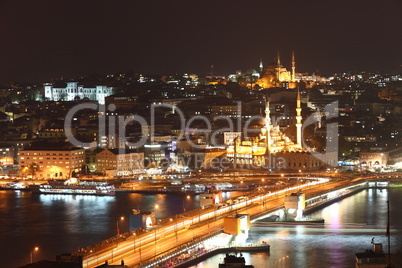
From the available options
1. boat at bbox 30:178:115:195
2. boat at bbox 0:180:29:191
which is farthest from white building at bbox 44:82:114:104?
boat at bbox 30:178:115:195

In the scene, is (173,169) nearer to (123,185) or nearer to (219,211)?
(123,185)

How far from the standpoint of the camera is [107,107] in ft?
84.7

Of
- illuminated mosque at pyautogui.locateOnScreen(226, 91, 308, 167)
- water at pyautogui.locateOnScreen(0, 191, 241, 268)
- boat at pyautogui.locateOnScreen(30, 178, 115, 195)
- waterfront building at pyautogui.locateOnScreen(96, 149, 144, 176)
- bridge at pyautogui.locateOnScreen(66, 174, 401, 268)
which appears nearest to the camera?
bridge at pyautogui.locateOnScreen(66, 174, 401, 268)

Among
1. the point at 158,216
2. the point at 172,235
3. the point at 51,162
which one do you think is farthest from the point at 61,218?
the point at 51,162

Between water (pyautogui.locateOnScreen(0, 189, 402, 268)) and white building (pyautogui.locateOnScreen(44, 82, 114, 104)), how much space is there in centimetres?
1267

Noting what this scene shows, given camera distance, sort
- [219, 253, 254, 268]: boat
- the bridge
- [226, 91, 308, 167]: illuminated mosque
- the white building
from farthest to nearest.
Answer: the white building < [226, 91, 308, 167]: illuminated mosque < the bridge < [219, 253, 254, 268]: boat

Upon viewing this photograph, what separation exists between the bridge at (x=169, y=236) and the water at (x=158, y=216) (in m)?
0.41

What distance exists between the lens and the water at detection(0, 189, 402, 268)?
10.2 meters

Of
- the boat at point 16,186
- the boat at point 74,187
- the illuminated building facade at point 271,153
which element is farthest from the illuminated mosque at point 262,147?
the boat at point 16,186

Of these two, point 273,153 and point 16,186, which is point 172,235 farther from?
point 273,153

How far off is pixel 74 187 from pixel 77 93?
12592 mm

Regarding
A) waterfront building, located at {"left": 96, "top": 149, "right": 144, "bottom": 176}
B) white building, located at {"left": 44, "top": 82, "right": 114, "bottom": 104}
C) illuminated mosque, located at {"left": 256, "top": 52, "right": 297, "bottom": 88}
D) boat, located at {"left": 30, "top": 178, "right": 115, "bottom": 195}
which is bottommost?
boat, located at {"left": 30, "top": 178, "right": 115, "bottom": 195}

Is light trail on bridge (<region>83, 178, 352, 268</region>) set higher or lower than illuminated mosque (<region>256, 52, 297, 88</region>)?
lower

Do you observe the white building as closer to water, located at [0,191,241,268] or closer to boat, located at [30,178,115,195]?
boat, located at [30,178,115,195]
